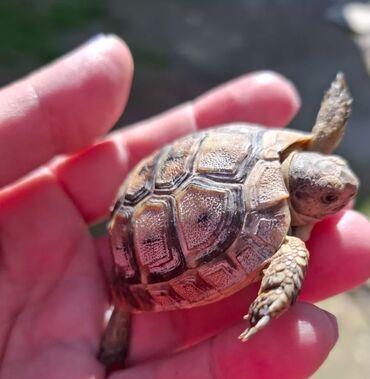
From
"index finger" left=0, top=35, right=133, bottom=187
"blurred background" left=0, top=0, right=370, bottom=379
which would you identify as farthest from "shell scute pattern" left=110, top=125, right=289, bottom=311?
"blurred background" left=0, top=0, right=370, bottom=379

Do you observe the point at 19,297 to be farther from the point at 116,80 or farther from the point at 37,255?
the point at 116,80

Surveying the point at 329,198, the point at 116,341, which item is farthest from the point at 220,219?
the point at 116,341

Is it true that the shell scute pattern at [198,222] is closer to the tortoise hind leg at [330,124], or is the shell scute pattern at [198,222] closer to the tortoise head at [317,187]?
the tortoise head at [317,187]

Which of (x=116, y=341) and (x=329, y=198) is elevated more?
(x=329, y=198)

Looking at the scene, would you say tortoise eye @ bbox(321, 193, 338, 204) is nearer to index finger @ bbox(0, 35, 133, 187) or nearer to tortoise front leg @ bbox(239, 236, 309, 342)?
tortoise front leg @ bbox(239, 236, 309, 342)

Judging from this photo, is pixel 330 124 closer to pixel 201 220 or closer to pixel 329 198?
pixel 329 198

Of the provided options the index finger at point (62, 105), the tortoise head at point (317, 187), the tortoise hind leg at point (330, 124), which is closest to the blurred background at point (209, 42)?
the tortoise hind leg at point (330, 124)

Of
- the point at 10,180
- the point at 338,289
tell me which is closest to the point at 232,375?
the point at 338,289
